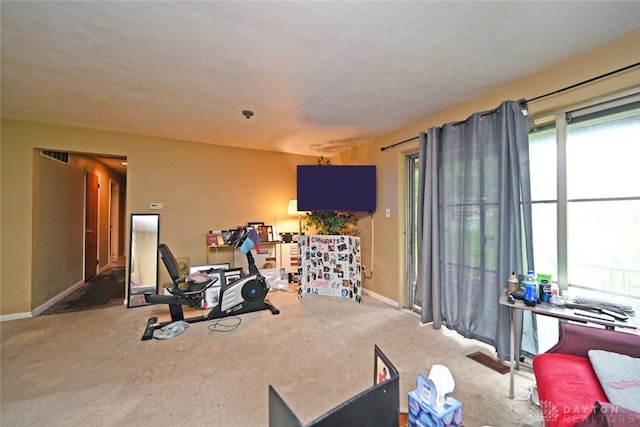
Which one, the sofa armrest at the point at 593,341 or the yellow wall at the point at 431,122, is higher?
the yellow wall at the point at 431,122

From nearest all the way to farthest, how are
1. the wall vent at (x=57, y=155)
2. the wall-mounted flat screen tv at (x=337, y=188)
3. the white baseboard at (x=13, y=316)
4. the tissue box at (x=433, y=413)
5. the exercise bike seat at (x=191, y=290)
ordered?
1. the tissue box at (x=433, y=413)
2. the exercise bike seat at (x=191, y=290)
3. the white baseboard at (x=13, y=316)
4. the wall vent at (x=57, y=155)
5. the wall-mounted flat screen tv at (x=337, y=188)

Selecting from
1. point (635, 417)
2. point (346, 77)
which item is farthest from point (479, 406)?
point (346, 77)

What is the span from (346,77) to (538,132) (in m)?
1.73

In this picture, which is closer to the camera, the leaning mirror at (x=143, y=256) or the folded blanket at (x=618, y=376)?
the folded blanket at (x=618, y=376)

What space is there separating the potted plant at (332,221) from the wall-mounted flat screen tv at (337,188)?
0.74ft

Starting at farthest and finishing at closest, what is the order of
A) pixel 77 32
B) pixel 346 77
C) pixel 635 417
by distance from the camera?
pixel 346 77 → pixel 77 32 → pixel 635 417

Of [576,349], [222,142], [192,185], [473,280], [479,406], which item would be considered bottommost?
[479,406]

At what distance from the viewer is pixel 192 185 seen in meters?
4.12

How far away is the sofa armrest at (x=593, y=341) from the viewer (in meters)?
1.38

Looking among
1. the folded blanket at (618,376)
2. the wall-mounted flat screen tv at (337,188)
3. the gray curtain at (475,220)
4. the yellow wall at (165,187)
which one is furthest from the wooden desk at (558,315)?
the yellow wall at (165,187)

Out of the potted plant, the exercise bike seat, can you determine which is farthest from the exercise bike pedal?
the potted plant

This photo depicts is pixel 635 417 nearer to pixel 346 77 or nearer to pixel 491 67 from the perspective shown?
pixel 491 67

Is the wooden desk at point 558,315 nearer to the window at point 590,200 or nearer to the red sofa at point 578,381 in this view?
the red sofa at point 578,381

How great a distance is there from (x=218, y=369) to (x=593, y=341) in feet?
8.35
